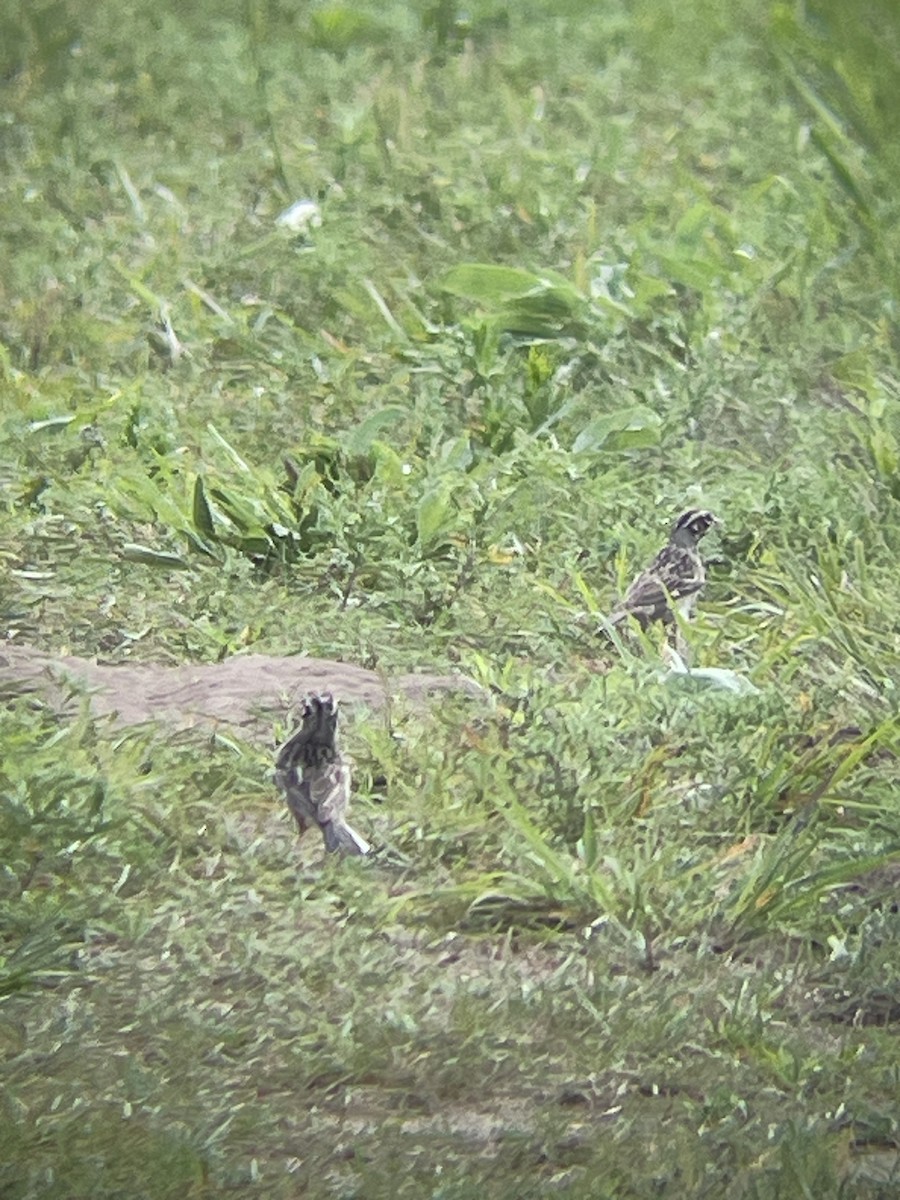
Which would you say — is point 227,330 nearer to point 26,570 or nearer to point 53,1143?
point 26,570

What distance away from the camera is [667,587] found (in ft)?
13.7

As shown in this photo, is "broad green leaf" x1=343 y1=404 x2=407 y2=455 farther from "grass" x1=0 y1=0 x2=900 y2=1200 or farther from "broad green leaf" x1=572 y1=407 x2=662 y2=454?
"broad green leaf" x1=572 y1=407 x2=662 y2=454

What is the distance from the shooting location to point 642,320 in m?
5.20

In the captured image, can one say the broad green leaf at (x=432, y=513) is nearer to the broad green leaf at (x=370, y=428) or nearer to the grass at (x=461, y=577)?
the grass at (x=461, y=577)

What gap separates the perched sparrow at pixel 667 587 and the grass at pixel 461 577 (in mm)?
66

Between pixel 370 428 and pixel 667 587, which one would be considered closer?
pixel 667 587

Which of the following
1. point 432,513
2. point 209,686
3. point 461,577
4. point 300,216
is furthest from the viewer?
point 300,216

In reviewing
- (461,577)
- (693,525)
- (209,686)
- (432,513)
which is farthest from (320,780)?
(693,525)

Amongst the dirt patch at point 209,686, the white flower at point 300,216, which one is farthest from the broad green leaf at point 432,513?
the white flower at point 300,216

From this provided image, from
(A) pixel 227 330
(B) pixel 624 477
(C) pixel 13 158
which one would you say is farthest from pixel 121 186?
(B) pixel 624 477

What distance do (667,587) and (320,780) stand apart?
0.88 m

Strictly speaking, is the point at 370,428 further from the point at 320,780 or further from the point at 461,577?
the point at 320,780

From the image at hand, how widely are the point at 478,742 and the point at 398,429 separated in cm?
123

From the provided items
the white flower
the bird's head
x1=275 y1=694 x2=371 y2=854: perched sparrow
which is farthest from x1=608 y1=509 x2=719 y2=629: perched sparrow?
the white flower
